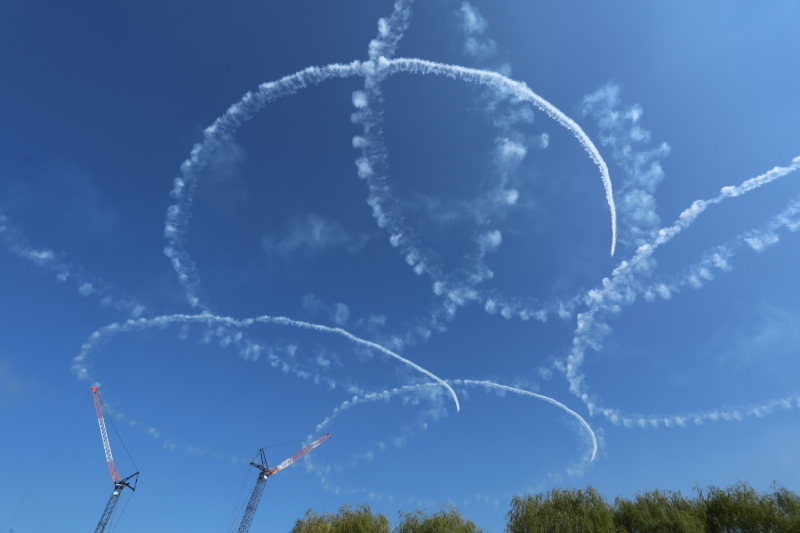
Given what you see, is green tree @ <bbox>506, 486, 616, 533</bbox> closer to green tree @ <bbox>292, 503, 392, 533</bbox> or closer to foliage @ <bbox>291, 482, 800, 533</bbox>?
foliage @ <bbox>291, 482, 800, 533</bbox>

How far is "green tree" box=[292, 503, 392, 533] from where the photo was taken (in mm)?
60594

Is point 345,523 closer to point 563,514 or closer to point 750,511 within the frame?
point 563,514

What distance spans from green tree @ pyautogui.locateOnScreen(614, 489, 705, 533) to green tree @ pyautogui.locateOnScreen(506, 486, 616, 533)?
1633 millimetres

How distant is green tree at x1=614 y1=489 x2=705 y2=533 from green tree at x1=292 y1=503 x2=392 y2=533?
111 feet

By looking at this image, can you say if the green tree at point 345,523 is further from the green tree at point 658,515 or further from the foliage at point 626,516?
the green tree at point 658,515

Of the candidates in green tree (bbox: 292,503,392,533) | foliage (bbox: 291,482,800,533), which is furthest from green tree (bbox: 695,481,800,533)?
green tree (bbox: 292,503,392,533)

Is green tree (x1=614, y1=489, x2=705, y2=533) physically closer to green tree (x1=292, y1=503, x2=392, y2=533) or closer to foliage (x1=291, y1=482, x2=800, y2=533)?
foliage (x1=291, y1=482, x2=800, y2=533)

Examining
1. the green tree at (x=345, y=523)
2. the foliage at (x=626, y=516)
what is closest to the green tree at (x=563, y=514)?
the foliage at (x=626, y=516)

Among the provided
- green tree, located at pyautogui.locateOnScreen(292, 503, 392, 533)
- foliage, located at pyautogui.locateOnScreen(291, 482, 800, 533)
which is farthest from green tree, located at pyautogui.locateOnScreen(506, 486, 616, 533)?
green tree, located at pyautogui.locateOnScreen(292, 503, 392, 533)

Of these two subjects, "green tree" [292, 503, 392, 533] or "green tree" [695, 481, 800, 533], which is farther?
"green tree" [292, 503, 392, 533]

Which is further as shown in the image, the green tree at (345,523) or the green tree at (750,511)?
the green tree at (345,523)

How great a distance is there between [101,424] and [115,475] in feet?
77.8

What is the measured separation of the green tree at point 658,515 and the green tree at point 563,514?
163 centimetres

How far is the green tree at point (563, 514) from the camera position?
50.2 m
